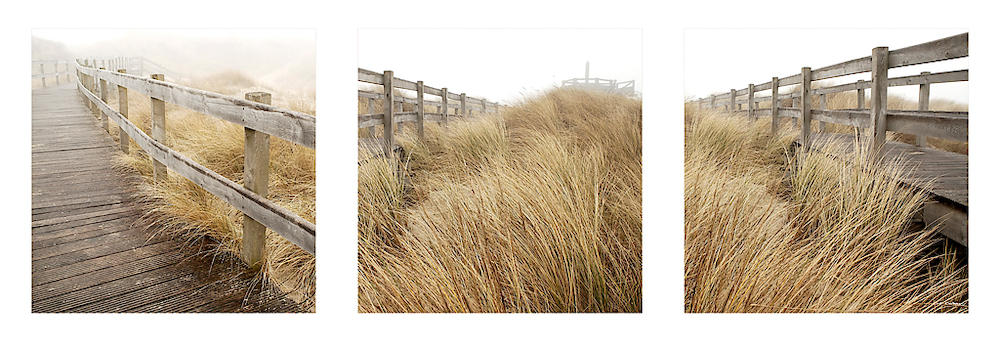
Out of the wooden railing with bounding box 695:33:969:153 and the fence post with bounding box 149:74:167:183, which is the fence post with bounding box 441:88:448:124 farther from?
the fence post with bounding box 149:74:167:183

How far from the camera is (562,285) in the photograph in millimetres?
1758

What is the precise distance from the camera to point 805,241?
186cm

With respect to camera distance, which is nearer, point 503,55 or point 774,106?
point 503,55

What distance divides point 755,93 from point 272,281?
183 cm

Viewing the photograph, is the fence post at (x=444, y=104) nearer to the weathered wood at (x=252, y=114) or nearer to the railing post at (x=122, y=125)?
the weathered wood at (x=252, y=114)

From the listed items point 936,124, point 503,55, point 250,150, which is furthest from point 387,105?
point 936,124

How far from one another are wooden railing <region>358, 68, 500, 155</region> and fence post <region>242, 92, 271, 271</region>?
35 cm

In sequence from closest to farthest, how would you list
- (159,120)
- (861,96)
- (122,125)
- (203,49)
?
(861,96) → (203,49) → (159,120) → (122,125)

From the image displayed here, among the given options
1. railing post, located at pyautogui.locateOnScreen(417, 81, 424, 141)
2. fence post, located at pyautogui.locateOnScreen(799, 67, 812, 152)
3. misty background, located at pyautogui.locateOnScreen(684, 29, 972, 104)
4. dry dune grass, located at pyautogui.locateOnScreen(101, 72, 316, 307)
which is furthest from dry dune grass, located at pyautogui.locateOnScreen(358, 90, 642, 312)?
fence post, located at pyautogui.locateOnScreen(799, 67, 812, 152)

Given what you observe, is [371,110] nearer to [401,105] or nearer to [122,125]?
[401,105]

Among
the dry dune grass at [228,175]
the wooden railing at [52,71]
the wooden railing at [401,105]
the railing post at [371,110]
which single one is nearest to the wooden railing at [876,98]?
the wooden railing at [401,105]
